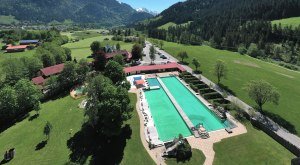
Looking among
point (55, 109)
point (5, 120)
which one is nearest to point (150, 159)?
point (55, 109)

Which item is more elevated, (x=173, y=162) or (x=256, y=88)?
(x=256, y=88)

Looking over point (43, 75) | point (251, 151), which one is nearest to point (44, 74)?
point (43, 75)

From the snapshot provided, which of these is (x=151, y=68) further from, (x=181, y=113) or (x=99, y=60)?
(x=181, y=113)

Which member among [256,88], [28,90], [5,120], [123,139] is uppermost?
[256,88]

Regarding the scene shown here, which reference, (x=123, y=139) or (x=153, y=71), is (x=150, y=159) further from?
(x=153, y=71)

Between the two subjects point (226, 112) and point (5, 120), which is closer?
point (226, 112)

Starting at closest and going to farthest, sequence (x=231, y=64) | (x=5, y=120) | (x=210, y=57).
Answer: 1. (x=5, y=120)
2. (x=231, y=64)
3. (x=210, y=57)

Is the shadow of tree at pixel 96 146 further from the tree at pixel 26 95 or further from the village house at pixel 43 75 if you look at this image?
the village house at pixel 43 75
